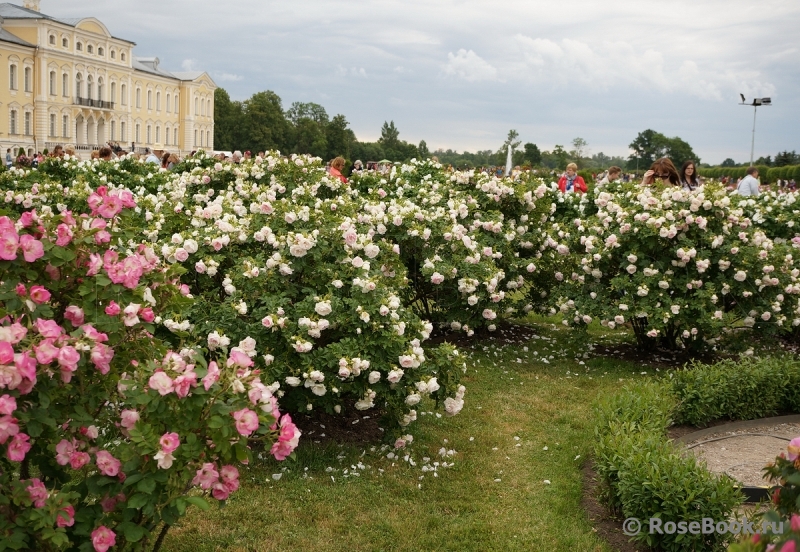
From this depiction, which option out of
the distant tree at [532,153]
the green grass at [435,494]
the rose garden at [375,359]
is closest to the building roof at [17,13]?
the distant tree at [532,153]

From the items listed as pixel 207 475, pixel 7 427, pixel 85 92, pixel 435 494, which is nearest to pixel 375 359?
pixel 435 494

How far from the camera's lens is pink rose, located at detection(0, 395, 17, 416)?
2260 millimetres

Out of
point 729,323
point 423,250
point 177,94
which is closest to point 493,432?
point 423,250

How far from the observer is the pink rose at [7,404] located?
89.0 inches

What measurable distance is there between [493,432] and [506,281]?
2.87 metres

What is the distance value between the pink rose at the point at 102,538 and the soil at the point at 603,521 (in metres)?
2.46

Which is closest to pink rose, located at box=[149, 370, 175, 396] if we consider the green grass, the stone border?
the green grass

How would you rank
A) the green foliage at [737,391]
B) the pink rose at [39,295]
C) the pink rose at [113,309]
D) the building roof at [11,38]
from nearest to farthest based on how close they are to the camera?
the pink rose at [39,295], the pink rose at [113,309], the green foliage at [737,391], the building roof at [11,38]

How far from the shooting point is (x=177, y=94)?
84938 mm

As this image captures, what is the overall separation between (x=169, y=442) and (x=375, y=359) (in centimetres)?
235

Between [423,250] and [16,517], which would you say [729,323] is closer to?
[423,250]

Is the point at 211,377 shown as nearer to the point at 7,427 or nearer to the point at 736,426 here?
the point at 7,427

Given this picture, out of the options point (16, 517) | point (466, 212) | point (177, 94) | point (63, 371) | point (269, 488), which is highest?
point (177, 94)

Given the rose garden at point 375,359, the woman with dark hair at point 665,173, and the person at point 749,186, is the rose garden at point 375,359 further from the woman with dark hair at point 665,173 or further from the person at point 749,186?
the person at point 749,186
